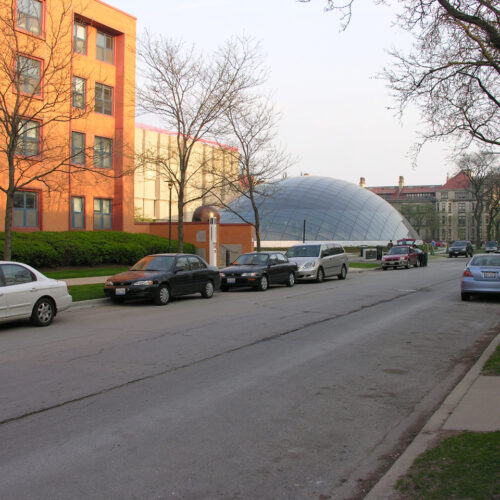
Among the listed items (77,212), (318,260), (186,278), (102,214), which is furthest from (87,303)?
(102,214)

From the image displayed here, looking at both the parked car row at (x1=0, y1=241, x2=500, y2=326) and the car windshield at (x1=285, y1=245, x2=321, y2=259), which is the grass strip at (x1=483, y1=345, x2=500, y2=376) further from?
the car windshield at (x1=285, y1=245, x2=321, y2=259)

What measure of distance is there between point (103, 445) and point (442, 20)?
9.72 metres

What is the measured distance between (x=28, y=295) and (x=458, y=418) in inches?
359

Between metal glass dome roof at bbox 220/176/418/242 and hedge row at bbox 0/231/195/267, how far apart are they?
29.3 meters

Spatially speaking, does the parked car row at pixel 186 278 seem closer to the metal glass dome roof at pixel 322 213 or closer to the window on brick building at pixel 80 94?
the window on brick building at pixel 80 94

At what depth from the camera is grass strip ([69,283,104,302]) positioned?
16.2m

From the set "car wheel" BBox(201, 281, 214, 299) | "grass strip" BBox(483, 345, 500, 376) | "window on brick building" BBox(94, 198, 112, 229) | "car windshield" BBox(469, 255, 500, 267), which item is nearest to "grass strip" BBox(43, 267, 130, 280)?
"window on brick building" BBox(94, 198, 112, 229)

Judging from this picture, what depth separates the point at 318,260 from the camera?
23906 mm

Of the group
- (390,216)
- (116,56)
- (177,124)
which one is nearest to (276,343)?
(177,124)

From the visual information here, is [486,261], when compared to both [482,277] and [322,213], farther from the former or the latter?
[322,213]

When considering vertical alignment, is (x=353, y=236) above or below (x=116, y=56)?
below

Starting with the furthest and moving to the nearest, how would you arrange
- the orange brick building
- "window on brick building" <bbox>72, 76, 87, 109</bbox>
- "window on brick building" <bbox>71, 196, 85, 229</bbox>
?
1. "window on brick building" <bbox>71, 196, 85, 229</bbox>
2. the orange brick building
3. "window on brick building" <bbox>72, 76, 87, 109</bbox>

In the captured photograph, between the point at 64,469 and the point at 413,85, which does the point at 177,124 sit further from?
the point at 64,469

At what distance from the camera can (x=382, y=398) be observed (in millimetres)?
6305
